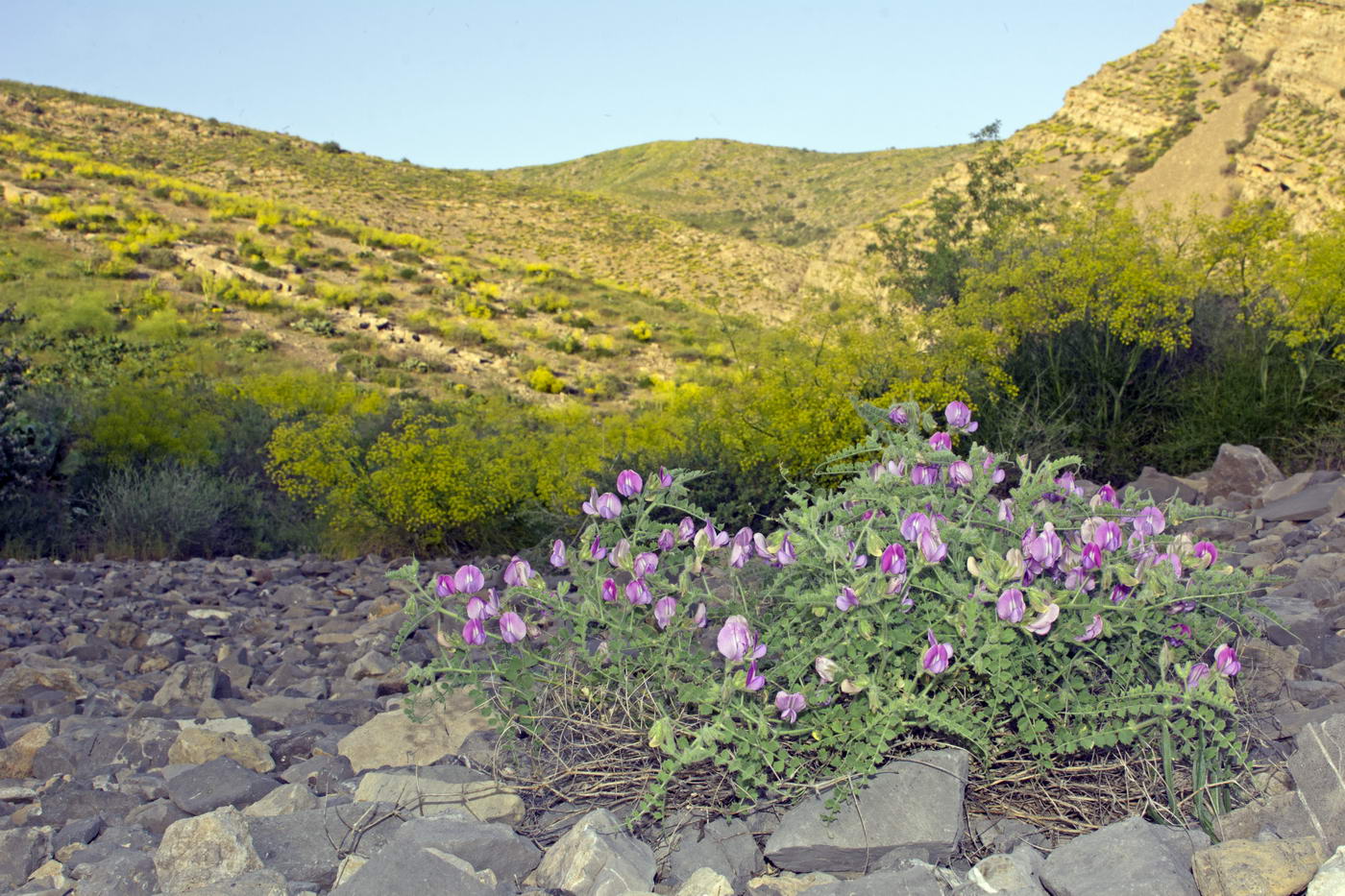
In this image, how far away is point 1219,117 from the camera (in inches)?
1019

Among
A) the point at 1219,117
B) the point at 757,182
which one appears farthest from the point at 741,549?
the point at 757,182

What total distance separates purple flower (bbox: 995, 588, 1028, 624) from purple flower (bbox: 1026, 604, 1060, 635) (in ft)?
0.10

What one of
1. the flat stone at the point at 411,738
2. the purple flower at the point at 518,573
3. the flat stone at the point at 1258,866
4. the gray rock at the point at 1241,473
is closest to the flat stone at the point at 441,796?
the flat stone at the point at 411,738

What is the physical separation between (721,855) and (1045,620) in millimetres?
882

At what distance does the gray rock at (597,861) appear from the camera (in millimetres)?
1990

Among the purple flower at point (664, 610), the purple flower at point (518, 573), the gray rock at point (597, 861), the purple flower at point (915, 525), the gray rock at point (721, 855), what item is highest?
the purple flower at point (915, 525)

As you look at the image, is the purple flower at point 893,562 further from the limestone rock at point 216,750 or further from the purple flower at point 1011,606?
the limestone rock at point 216,750

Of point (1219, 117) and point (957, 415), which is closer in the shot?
point (957, 415)

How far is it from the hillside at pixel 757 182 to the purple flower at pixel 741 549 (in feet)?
140

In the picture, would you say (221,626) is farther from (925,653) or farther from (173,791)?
(925,653)

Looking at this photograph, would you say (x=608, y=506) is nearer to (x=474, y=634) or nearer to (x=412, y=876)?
(x=474, y=634)

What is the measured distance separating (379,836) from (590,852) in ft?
1.96

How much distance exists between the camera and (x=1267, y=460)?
6512 millimetres

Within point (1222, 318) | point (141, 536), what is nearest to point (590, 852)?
point (141, 536)
